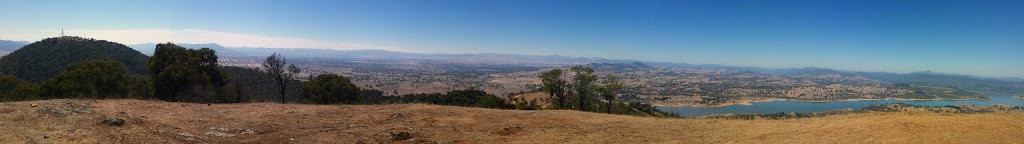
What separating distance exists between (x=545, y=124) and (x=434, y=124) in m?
3.42

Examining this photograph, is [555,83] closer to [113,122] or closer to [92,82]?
[113,122]

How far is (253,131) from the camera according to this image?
502 inches

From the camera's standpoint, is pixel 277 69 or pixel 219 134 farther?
pixel 277 69

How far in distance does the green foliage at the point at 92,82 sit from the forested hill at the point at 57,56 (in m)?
24.7

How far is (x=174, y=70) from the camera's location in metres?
29.7

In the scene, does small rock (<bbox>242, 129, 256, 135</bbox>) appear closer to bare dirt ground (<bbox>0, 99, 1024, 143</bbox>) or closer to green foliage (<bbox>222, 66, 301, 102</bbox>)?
bare dirt ground (<bbox>0, 99, 1024, 143</bbox>)

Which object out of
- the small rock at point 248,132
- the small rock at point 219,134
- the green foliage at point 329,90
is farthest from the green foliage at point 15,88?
the small rock at point 248,132

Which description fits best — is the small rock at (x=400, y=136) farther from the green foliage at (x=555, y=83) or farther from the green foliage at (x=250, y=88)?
the green foliage at (x=555, y=83)

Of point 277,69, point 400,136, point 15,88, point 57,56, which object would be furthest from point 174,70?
point 57,56

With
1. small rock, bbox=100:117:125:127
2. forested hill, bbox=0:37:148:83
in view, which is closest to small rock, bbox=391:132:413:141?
small rock, bbox=100:117:125:127

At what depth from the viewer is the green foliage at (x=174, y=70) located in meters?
29.5

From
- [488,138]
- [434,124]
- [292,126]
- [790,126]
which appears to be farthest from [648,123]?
[292,126]

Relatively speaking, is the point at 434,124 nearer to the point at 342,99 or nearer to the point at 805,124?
the point at 805,124

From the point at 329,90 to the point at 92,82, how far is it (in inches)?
512
